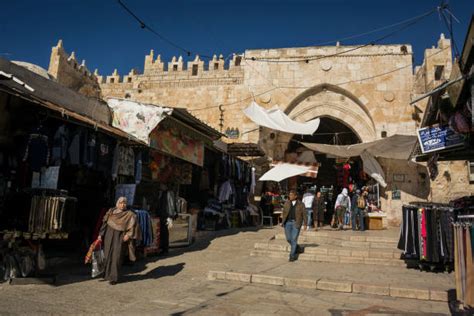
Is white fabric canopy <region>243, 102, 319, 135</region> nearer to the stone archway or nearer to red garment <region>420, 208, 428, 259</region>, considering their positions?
the stone archway

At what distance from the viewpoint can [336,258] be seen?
800 centimetres

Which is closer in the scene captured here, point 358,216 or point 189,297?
point 189,297

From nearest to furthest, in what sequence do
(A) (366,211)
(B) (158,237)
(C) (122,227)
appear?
1. (C) (122,227)
2. (B) (158,237)
3. (A) (366,211)

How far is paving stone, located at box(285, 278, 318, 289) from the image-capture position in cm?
581

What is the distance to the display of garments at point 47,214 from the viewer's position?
530cm

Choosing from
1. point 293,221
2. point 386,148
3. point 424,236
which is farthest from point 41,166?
point 386,148

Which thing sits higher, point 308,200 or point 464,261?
point 308,200

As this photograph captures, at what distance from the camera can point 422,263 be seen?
Answer: 687 cm

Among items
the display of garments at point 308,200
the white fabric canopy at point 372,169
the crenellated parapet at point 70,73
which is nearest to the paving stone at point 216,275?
the display of garments at point 308,200

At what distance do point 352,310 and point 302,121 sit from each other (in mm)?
12702

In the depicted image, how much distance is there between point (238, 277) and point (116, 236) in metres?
2.16

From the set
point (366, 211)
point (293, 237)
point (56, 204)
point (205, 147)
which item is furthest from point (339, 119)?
point (56, 204)

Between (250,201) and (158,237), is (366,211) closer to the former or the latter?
(250,201)

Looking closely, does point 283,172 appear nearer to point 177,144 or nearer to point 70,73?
point 177,144
